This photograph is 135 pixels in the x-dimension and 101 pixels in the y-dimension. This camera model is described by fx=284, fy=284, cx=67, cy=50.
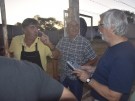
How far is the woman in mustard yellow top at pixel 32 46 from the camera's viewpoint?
4277 mm

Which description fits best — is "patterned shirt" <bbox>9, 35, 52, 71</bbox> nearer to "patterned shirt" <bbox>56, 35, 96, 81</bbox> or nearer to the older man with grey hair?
"patterned shirt" <bbox>56, 35, 96, 81</bbox>

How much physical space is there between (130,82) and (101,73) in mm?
325

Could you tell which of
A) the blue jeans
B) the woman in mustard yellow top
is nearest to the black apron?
the woman in mustard yellow top

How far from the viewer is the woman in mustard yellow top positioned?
4.28 m

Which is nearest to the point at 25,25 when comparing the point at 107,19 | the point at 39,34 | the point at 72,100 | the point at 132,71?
the point at 39,34

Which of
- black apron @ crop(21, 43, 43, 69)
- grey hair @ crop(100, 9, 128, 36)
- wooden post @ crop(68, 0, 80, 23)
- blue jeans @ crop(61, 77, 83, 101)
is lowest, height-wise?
blue jeans @ crop(61, 77, 83, 101)

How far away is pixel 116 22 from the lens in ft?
8.69

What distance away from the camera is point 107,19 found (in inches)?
106

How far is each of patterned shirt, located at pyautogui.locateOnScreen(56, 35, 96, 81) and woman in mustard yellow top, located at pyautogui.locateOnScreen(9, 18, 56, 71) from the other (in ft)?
1.37

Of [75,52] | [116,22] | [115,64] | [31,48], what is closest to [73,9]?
[75,52]

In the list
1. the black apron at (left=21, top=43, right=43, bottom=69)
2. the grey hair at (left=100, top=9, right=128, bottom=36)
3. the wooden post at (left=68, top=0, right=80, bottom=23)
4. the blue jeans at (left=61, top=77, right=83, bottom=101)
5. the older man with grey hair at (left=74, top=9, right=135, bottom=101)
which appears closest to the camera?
the older man with grey hair at (left=74, top=9, right=135, bottom=101)

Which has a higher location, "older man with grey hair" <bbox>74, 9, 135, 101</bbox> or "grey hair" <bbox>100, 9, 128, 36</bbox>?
"grey hair" <bbox>100, 9, 128, 36</bbox>

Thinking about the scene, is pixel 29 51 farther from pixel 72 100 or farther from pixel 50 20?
pixel 50 20

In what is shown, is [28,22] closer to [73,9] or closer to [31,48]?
[31,48]
